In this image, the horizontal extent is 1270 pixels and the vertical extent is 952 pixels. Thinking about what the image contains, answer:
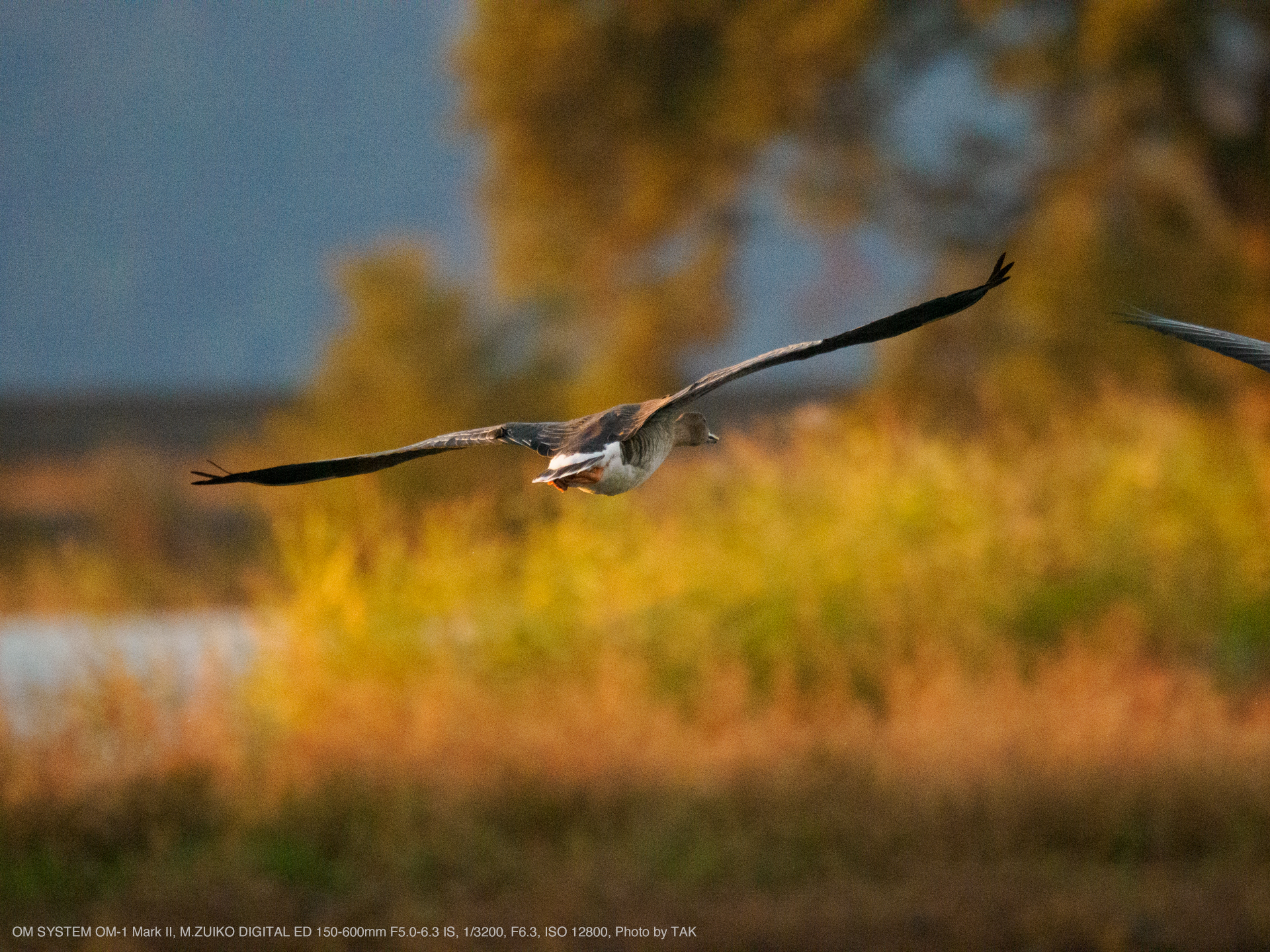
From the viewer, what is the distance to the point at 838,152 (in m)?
8.52

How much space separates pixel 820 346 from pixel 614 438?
93mm

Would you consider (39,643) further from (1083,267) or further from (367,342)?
(1083,267)

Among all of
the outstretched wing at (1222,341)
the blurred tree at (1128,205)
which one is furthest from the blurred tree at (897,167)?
the outstretched wing at (1222,341)

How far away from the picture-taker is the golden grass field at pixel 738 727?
3.19 metres

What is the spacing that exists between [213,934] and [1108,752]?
7.98ft

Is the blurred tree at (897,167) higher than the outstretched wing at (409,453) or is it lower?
higher

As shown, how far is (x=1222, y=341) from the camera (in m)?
0.79

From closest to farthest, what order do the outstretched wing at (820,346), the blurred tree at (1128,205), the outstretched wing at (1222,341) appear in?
the outstretched wing at (820,346) → the outstretched wing at (1222,341) → the blurred tree at (1128,205)

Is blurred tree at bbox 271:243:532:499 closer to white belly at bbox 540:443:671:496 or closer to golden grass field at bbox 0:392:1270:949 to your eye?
golden grass field at bbox 0:392:1270:949

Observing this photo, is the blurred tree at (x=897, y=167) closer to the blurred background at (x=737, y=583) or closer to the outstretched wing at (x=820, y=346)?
the blurred background at (x=737, y=583)

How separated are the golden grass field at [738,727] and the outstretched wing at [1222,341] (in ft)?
6.94

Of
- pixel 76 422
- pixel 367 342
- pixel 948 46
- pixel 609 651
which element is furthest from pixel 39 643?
pixel 948 46

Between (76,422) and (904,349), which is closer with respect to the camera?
(904,349)

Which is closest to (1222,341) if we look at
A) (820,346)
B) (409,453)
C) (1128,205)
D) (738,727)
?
(820,346)
